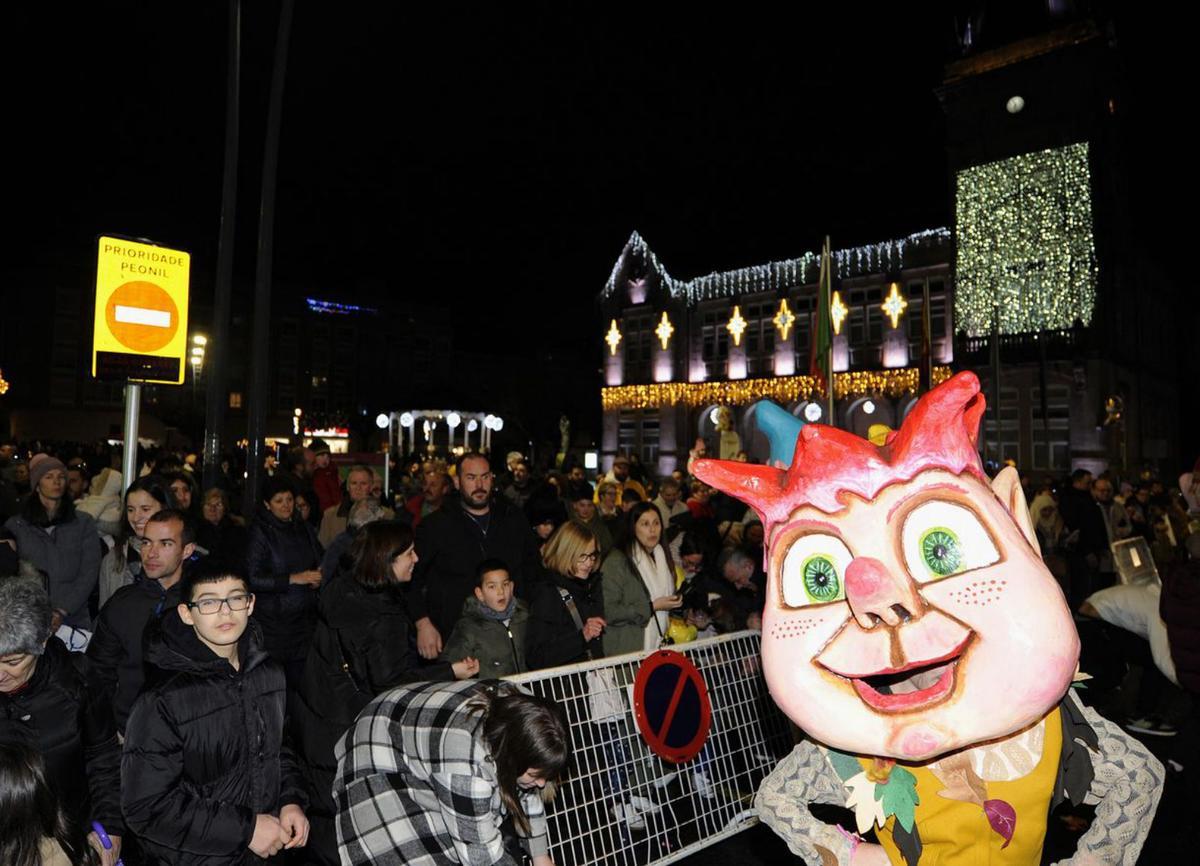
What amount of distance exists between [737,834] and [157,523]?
3605mm

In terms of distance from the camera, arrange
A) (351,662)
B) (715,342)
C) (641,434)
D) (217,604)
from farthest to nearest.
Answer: (641,434) < (715,342) < (351,662) < (217,604)

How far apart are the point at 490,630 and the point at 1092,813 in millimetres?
4228

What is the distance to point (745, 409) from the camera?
3622 centimetres

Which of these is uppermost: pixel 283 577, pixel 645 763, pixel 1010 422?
pixel 1010 422

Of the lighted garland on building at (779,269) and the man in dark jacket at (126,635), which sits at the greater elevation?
the lighted garland on building at (779,269)

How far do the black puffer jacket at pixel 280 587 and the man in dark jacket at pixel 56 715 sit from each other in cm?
231

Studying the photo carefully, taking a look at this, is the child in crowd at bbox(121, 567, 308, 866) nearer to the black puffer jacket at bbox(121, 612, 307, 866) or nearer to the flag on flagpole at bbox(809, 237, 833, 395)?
the black puffer jacket at bbox(121, 612, 307, 866)

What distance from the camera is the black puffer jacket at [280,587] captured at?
5.48 m

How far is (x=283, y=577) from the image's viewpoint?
18.2ft

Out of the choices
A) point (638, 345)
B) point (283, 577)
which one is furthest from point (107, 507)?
point (638, 345)

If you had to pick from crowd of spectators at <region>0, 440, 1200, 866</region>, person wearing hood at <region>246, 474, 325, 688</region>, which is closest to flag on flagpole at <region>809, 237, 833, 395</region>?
crowd of spectators at <region>0, 440, 1200, 866</region>

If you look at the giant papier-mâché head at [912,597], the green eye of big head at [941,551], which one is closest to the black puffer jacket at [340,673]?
the giant papier-mâché head at [912,597]

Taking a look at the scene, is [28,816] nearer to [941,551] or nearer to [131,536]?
[941,551]

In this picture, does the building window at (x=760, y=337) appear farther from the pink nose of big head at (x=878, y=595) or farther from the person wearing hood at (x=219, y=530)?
the pink nose of big head at (x=878, y=595)
